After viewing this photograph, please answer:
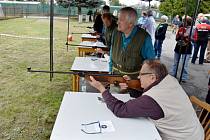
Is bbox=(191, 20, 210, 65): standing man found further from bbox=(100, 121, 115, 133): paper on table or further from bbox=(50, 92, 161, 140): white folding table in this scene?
bbox=(100, 121, 115, 133): paper on table

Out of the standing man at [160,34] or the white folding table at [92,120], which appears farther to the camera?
the standing man at [160,34]

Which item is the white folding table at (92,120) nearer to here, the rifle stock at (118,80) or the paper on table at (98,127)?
the paper on table at (98,127)

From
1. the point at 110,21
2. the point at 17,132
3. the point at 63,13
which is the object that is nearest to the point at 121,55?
the point at 17,132

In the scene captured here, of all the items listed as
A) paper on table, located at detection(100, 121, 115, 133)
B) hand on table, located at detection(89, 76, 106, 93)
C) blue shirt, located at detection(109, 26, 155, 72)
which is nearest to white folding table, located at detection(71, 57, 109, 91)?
blue shirt, located at detection(109, 26, 155, 72)

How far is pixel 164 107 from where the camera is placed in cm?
172

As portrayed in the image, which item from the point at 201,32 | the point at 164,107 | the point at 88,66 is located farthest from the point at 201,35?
the point at 164,107

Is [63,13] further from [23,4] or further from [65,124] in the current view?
[65,124]

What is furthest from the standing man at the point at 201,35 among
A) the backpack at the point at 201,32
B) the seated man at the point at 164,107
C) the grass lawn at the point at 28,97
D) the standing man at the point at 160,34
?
the seated man at the point at 164,107

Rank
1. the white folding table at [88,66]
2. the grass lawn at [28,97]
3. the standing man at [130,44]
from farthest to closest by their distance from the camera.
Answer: the white folding table at [88,66], the grass lawn at [28,97], the standing man at [130,44]

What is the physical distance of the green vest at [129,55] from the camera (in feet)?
8.97

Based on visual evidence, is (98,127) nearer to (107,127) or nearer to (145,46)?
(107,127)

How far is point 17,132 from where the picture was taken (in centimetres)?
324

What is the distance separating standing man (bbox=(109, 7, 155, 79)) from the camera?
2691 mm

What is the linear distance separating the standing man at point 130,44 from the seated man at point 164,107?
856 mm
